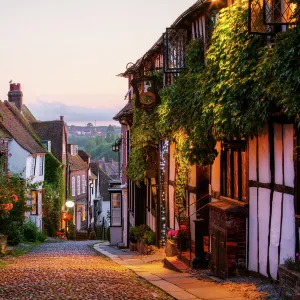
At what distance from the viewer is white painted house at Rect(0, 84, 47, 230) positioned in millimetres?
43188

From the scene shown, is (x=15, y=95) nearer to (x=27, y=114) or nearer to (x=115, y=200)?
(x=27, y=114)

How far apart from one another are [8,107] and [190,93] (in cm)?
3512

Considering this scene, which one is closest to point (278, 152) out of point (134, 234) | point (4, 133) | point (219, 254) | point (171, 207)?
point (219, 254)

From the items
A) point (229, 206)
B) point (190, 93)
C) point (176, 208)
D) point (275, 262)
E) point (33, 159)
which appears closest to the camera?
point (275, 262)

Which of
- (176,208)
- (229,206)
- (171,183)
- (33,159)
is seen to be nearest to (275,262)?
(229,206)

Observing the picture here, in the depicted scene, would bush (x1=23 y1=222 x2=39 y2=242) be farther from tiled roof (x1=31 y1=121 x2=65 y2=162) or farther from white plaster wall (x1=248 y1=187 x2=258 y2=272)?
white plaster wall (x1=248 y1=187 x2=258 y2=272)

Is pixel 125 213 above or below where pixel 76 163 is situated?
below

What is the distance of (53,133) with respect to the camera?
5516cm

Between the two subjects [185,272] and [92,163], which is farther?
[92,163]

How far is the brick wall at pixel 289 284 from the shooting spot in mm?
9612

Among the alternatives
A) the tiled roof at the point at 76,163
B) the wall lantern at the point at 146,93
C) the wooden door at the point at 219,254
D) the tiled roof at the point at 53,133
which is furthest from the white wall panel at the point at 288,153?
the tiled roof at the point at 76,163

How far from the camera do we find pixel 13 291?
1285cm

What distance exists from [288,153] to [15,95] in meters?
42.8

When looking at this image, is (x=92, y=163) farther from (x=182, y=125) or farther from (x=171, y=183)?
(x=182, y=125)
